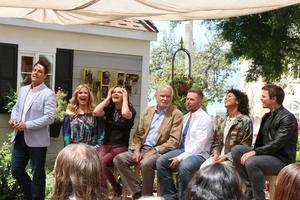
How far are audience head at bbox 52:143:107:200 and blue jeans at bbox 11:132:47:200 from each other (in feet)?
10.3

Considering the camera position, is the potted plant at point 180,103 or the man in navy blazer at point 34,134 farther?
the potted plant at point 180,103

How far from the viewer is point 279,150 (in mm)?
5656

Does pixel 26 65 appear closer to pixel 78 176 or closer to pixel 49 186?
pixel 49 186

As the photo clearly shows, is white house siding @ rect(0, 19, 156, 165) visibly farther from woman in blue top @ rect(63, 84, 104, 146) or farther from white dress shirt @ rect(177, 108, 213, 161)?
white dress shirt @ rect(177, 108, 213, 161)

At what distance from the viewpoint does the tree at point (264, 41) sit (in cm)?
822

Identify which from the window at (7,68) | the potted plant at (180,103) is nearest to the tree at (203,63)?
the window at (7,68)

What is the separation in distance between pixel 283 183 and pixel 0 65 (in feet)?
25.4

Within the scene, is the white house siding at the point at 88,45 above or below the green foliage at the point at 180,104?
above

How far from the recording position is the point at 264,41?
828cm

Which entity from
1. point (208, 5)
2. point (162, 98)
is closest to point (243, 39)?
point (162, 98)

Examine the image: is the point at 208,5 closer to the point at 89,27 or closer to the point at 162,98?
the point at 162,98

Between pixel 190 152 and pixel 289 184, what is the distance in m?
3.37

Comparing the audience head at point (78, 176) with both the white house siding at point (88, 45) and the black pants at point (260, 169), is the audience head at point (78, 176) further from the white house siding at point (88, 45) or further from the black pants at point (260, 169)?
the white house siding at point (88, 45)

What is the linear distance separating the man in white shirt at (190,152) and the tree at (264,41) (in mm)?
2337
